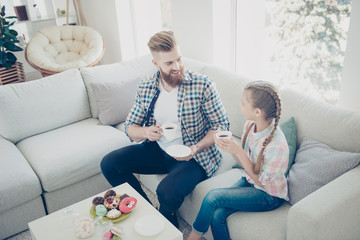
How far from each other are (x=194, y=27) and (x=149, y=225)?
1.90m

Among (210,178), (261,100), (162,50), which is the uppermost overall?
(162,50)

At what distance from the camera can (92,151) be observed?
232 cm

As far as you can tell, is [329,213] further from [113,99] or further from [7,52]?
[7,52]

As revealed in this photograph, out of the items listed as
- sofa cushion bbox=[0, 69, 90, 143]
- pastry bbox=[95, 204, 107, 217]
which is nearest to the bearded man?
pastry bbox=[95, 204, 107, 217]

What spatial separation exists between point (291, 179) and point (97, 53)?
2.89m

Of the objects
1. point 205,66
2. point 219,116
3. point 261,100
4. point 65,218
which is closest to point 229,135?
point 261,100

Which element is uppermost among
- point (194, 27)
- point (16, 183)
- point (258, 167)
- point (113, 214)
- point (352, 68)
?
point (194, 27)

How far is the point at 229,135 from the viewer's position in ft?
5.19

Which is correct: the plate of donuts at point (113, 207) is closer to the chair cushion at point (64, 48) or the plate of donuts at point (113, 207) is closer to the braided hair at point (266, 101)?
the braided hair at point (266, 101)

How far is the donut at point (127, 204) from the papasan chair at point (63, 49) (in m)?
2.43

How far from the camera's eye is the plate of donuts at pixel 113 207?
156 cm

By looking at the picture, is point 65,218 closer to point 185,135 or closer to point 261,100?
point 185,135

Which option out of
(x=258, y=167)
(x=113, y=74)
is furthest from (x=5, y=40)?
(x=258, y=167)

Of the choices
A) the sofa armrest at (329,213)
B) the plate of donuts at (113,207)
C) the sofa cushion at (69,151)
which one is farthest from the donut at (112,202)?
the sofa armrest at (329,213)
